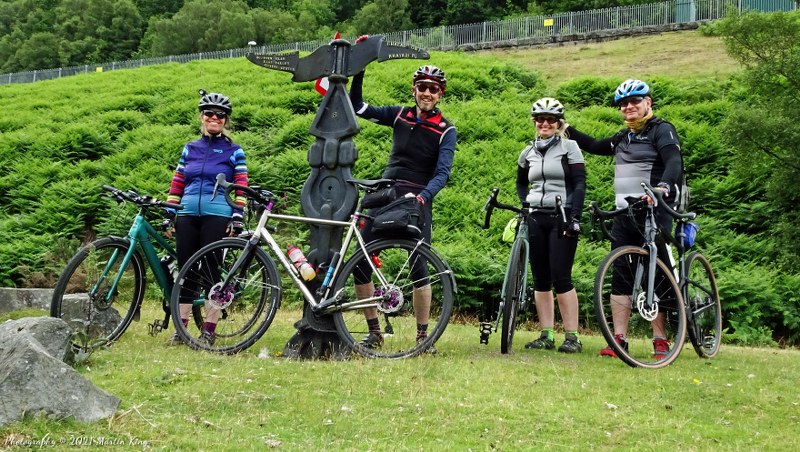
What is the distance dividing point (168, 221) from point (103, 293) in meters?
0.84

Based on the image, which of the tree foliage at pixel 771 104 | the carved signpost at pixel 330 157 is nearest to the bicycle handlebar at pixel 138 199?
the carved signpost at pixel 330 157

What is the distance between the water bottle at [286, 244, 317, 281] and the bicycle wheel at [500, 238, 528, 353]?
5.35ft

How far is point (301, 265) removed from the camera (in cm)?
701

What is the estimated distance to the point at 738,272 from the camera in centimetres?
1088

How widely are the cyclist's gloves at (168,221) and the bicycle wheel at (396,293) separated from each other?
1.78m

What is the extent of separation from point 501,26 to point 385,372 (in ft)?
120

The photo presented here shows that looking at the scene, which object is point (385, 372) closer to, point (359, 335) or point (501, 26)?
point (359, 335)

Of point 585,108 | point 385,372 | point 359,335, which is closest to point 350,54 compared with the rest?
point 359,335

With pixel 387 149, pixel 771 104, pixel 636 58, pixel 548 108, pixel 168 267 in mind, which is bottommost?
pixel 168 267

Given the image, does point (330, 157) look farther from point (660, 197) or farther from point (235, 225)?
point (660, 197)

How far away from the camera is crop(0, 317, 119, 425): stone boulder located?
4.62 meters

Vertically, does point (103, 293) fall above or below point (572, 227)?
below

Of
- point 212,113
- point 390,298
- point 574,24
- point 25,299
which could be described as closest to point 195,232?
point 212,113

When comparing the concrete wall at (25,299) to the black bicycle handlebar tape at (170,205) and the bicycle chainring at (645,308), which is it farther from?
the bicycle chainring at (645,308)
